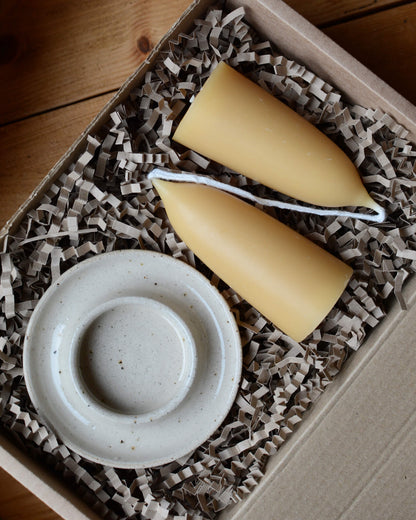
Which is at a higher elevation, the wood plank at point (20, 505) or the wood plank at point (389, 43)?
the wood plank at point (389, 43)

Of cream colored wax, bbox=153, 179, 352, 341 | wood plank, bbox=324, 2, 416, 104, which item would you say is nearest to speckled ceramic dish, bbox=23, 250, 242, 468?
cream colored wax, bbox=153, 179, 352, 341

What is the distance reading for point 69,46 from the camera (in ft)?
2.28

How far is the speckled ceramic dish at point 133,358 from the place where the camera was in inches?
23.8

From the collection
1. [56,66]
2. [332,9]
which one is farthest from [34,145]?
[332,9]

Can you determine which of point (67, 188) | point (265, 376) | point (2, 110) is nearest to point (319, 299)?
point (265, 376)

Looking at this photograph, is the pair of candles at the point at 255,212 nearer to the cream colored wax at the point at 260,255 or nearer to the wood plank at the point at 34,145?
the cream colored wax at the point at 260,255

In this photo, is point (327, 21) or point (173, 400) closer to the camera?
point (173, 400)

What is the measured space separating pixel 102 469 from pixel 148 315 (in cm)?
18

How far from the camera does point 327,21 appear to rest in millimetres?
677

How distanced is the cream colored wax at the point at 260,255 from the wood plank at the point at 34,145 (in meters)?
0.17

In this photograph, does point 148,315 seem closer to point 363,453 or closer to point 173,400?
point 173,400

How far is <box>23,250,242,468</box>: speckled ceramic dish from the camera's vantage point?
0.60 meters

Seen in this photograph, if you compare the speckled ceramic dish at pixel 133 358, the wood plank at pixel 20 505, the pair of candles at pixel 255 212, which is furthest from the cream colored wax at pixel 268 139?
the wood plank at pixel 20 505

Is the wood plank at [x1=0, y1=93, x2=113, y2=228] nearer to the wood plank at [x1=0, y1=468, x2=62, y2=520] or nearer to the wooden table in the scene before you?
the wooden table
